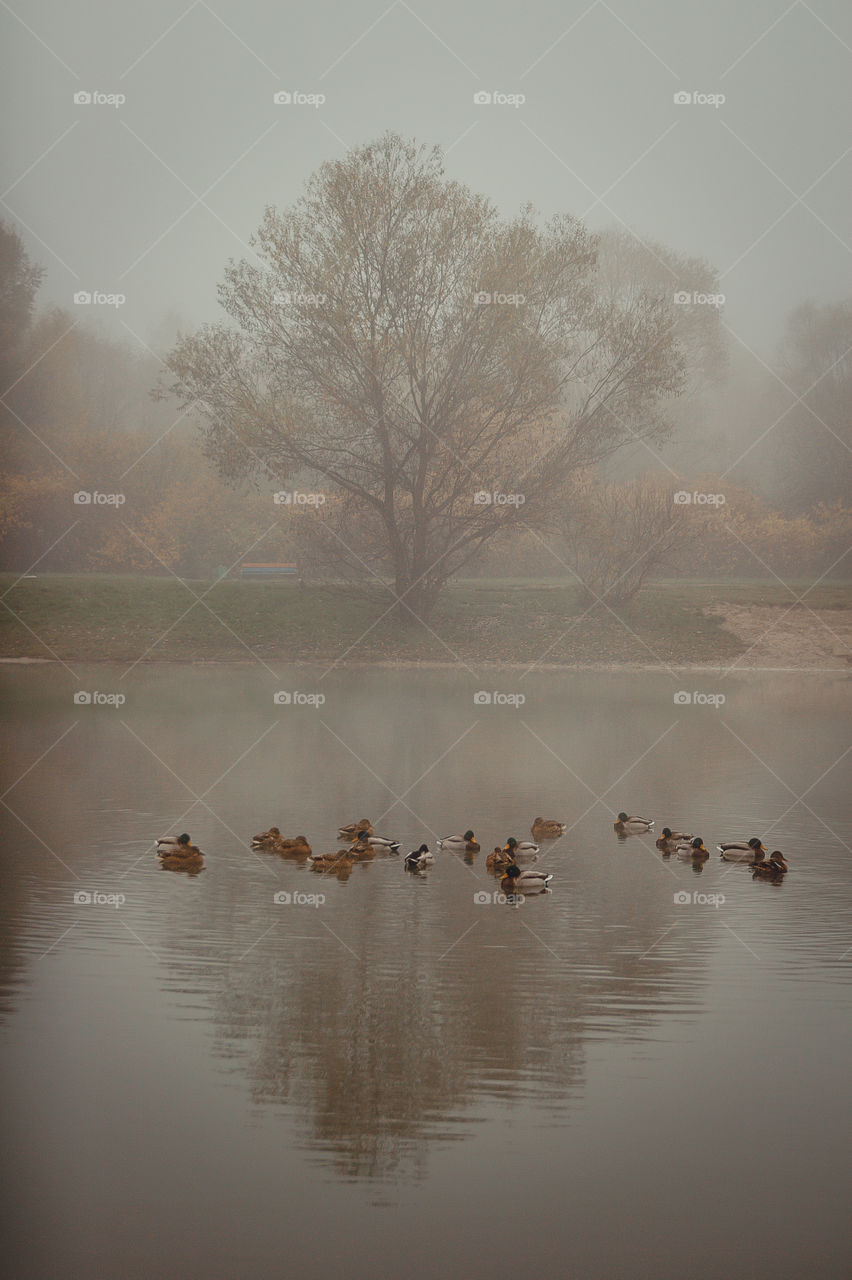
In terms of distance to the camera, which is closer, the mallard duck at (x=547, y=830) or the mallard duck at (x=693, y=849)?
the mallard duck at (x=693, y=849)

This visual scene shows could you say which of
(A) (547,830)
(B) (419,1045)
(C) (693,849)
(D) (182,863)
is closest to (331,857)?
(D) (182,863)

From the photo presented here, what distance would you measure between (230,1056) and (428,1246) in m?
1.87

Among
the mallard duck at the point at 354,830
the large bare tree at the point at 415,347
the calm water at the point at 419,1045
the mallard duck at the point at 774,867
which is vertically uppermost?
the large bare tree at the point at 415,347

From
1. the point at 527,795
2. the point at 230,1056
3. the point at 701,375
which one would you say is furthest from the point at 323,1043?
the point at 701,375

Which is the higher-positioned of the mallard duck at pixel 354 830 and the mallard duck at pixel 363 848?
the mallard duck at pixel 354 830

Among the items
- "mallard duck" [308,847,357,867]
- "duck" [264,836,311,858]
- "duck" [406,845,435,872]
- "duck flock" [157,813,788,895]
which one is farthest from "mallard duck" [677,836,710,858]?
"duck" [264,836,311,858]

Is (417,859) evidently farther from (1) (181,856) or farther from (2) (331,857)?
(1) (181,856)

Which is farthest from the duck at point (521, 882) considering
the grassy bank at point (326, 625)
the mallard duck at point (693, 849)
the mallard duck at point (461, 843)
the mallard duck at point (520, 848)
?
the grassy bank at point (326, 625)

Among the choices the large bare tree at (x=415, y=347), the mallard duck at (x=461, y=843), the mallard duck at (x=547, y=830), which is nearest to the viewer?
the mallard duck at (x=461, y=843)

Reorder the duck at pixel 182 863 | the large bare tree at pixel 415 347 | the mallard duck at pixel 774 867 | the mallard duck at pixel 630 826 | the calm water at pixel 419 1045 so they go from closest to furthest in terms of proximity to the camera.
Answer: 1. the calm water at pixel 419 1045
2. the duck at pixel 182 863
3. the mallard duck at pixel 774 867
4. the mallard duck at pixel 630 826
5. the large bare tree at pixel 415 347

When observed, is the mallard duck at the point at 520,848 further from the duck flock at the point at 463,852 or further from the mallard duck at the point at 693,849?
the mallard duck at the point at 693,849

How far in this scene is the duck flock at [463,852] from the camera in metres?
10.1

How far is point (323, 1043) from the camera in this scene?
6320 mm

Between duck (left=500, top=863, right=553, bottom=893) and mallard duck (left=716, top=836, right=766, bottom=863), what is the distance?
1.90 m
